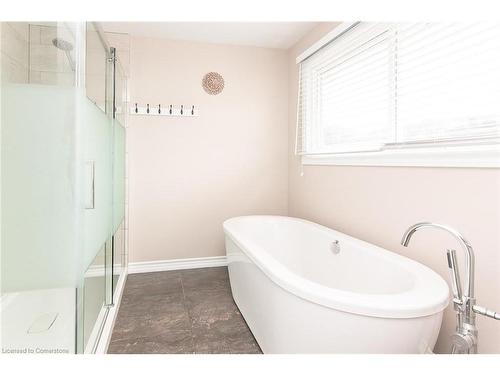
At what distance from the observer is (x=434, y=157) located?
62.8 inches

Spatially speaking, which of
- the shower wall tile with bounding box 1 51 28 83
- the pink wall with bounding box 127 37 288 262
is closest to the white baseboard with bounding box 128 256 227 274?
the pink wall with bounding box 127 37 288 262

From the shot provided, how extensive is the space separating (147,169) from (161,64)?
104cm

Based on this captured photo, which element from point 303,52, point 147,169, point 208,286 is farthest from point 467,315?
point 147,169

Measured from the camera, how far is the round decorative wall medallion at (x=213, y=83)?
3.21 m

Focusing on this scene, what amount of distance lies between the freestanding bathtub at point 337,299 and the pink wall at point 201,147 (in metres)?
0.92

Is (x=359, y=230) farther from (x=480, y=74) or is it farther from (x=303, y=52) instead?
(x=303, y=52)

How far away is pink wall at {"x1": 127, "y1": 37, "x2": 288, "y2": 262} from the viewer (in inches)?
122

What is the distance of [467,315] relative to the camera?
1.16 m

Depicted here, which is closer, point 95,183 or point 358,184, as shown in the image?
point 95,183

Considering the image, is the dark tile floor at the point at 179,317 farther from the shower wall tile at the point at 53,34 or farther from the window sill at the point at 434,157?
the shower wall tile at the point at 53,34

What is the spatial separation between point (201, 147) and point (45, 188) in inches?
84.5

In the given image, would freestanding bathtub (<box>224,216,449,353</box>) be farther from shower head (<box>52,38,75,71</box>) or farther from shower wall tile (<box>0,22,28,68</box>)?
shower wall tile (<box>0,22,28,68</box>)

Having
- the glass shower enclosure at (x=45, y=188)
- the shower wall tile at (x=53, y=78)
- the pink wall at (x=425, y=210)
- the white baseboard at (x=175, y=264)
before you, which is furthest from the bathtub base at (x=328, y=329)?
the white baseboard at (x=175, y=264)

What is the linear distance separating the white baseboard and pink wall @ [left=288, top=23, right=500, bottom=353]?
47.3 inches
